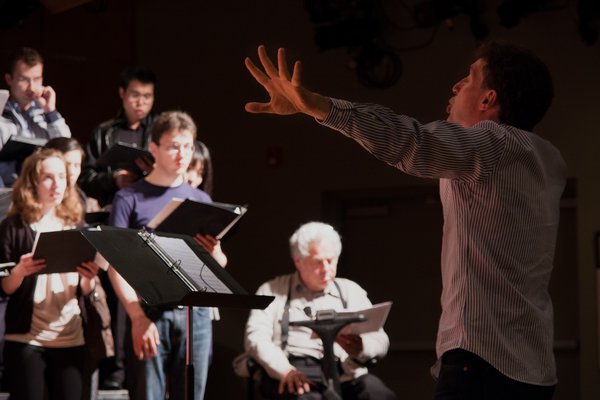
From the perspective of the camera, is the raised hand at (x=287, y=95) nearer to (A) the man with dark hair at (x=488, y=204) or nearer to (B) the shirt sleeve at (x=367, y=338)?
(A) the man with dark hair at (x=488, y=204)

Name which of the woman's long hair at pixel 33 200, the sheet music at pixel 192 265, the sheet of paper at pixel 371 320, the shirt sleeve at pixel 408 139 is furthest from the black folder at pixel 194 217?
the shirt sleeve at pixel 408 139

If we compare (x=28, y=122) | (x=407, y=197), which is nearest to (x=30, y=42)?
(x=28, y=122)

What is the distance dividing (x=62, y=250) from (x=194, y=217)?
1.65ft

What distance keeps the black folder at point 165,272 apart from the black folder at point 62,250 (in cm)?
75

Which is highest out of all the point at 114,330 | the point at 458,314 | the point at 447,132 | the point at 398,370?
the point at 447,132

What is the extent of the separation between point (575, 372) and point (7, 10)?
15.2 ft

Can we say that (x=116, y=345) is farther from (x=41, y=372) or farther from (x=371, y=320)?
(x=371, y=320)

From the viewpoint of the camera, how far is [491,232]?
1.94 m

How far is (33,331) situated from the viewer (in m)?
3.60

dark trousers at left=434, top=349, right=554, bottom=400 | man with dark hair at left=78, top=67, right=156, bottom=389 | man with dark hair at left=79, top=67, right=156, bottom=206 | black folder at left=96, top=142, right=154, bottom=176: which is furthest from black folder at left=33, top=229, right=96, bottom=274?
dark trousers at left=434, top=349, right=554, bottom=400

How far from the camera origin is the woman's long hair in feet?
12.3

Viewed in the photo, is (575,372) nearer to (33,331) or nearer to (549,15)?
(549,15)

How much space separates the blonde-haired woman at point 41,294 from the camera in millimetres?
3541

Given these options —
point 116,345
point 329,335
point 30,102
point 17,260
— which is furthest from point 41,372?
point 30,102
